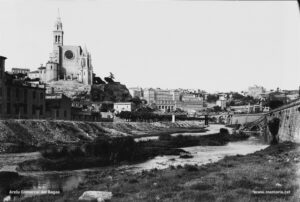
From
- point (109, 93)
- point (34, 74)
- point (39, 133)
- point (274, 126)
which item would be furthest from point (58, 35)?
point (274, 126)

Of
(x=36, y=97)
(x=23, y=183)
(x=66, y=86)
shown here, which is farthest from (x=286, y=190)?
(x=66, y=86)

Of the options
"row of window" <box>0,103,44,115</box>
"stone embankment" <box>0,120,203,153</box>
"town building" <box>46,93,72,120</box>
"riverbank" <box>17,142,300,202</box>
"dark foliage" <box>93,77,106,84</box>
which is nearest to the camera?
"riverbank" <box>17,142,300,202</box>

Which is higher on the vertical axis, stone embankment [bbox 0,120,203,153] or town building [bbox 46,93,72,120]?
town building [bbox 46,93,72,120]

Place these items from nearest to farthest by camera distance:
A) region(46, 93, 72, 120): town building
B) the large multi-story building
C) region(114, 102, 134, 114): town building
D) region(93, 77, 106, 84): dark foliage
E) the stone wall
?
1. the stone wall
2. the large multi-story building
3. region(46, 93, 72, 120): town building
4. region(114, 102, 134, 114): town building
5. region(93, 77, 106, 84): dark foliage

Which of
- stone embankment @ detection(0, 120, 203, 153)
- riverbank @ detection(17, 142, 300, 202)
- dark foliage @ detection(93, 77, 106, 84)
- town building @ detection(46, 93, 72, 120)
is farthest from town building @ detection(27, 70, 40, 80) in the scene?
riverbank @ detection(17, 142, 300, 202)

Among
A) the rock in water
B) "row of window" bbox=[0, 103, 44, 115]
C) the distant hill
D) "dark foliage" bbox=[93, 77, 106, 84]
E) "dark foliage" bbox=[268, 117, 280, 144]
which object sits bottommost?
the rock in water

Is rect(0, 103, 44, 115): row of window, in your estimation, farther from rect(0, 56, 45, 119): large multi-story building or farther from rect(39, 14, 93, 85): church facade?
rect(39, 14, 93, 85): church facade

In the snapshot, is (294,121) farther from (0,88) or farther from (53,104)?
(53,104)
